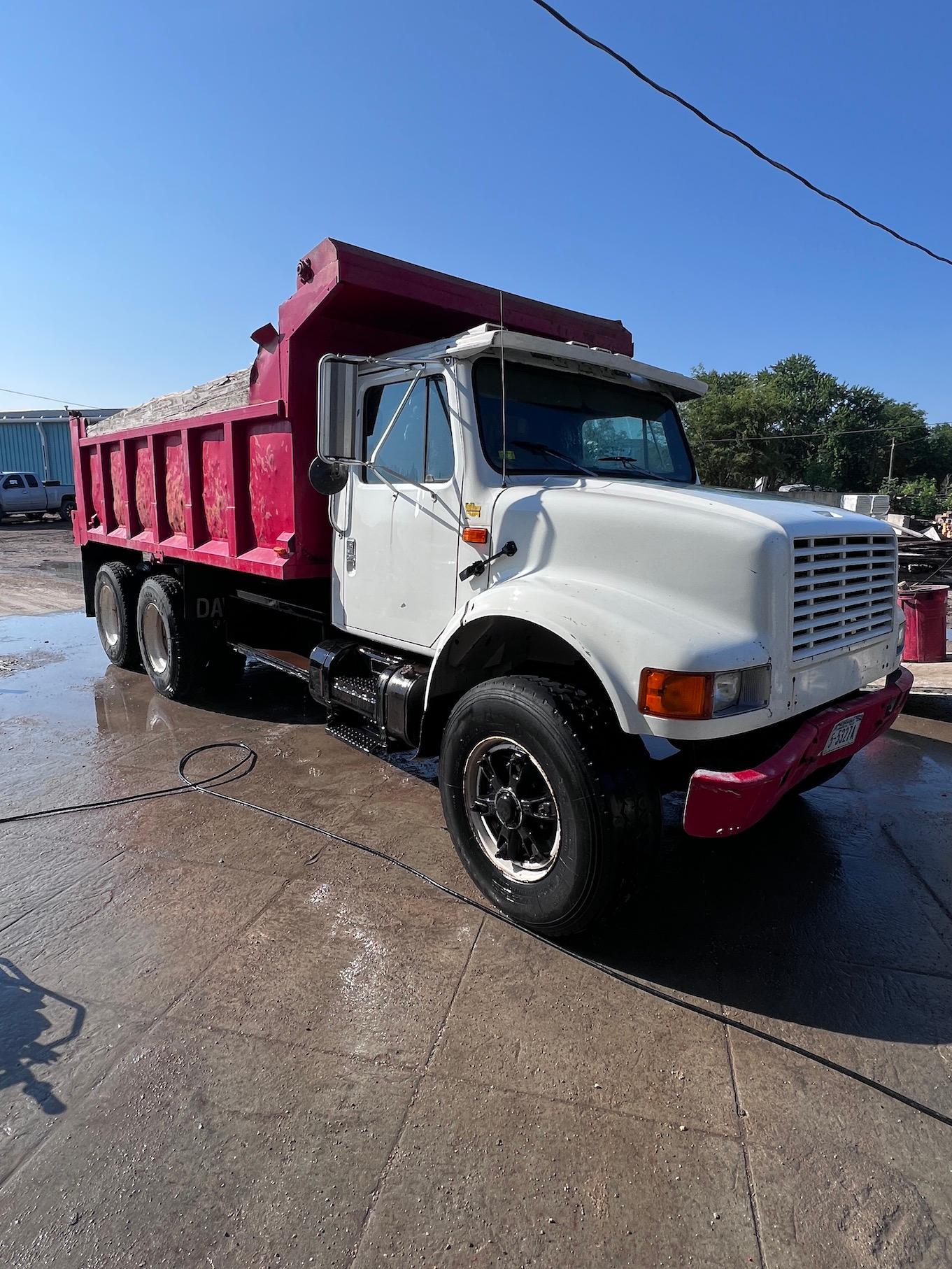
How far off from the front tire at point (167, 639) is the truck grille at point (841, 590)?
16.0 feet

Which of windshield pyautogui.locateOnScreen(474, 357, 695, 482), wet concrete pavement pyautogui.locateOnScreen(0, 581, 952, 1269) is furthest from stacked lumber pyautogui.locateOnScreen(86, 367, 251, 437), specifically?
wet concrete pavement pyautogui.locateOnScreen(0, 581, 952, 1269)

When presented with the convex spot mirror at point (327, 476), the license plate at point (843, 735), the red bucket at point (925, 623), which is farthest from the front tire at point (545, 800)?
the red bucket at point (925, 623)

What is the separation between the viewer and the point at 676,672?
8.02ft

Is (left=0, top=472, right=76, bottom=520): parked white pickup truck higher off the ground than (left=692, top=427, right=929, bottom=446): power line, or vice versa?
(left=692, top=427, right=929, bottom=446): power line

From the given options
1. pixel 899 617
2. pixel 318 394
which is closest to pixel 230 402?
pixel 318 394

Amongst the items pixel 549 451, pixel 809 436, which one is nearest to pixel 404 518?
pixel 549 451

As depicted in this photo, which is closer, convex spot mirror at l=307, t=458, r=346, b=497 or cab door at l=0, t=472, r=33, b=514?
convex spot mirror at l=307, t=458, r=346, b=497

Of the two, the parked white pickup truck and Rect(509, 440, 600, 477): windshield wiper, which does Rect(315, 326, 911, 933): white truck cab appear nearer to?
Rect(509, 440, 600, 477): windshield wiper

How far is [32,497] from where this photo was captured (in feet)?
88.3

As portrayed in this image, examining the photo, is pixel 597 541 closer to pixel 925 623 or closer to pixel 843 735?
pixel 843 735

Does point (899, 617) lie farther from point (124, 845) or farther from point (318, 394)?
point (124, 845)

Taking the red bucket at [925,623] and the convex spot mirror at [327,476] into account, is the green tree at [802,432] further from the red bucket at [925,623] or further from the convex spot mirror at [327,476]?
the convex spot mirror at [327,476]

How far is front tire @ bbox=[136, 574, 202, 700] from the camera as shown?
6.05 meters

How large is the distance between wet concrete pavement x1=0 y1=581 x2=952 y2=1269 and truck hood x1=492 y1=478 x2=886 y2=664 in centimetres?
95
